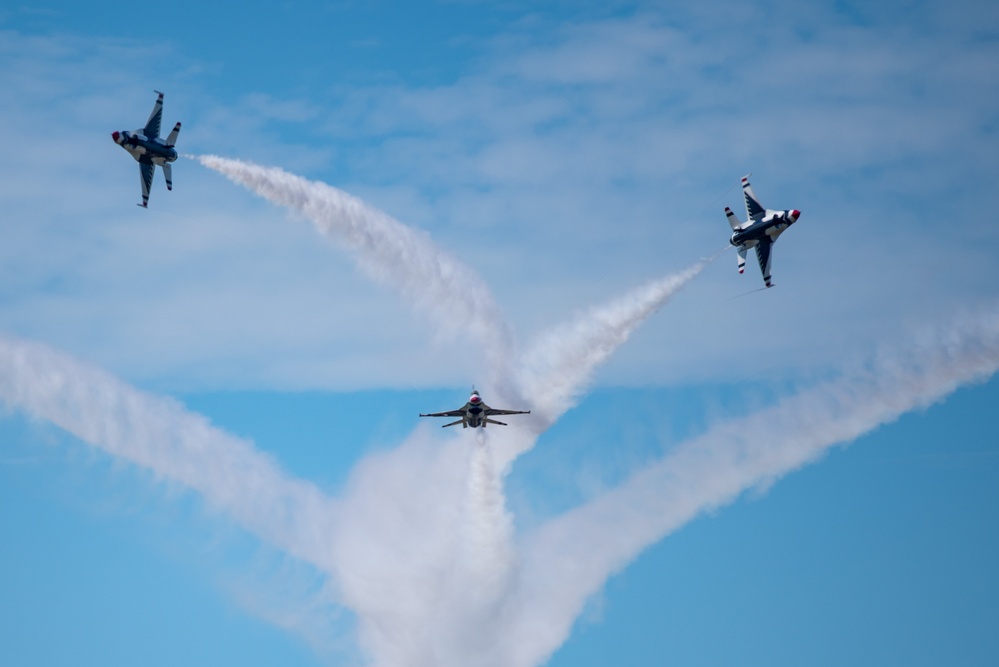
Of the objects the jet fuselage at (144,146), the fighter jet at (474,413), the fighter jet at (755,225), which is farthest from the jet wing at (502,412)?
the jet fuselage at (144,146)

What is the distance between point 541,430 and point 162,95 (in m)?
35.6

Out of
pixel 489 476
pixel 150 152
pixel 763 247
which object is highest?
pixel 150 152

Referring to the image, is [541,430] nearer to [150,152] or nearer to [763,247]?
[763,247]

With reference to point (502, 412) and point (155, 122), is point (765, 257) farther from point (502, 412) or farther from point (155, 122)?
point (155, 122)

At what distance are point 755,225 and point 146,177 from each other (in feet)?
140

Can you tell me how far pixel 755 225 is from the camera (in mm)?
109062

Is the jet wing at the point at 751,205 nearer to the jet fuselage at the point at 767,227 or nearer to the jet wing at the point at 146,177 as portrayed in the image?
the jet fuselage at the point at 767,227

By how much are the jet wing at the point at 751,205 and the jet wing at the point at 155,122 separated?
41.1m

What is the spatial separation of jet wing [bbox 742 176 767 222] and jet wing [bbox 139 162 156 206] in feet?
136

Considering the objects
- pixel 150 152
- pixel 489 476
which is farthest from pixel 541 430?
pixel 150 152

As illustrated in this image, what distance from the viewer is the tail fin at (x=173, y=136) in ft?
350

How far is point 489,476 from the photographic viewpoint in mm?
114875

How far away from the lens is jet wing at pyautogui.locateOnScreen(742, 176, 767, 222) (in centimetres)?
10950

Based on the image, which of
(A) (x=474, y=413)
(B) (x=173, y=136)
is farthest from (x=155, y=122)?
(A) (x=474, y=413)
